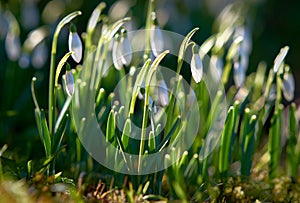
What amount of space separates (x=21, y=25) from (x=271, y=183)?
1045mm

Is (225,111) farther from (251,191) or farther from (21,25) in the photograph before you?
(21,25)

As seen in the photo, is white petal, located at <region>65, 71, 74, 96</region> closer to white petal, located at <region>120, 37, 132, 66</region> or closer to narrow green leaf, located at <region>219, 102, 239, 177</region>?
white petal, located at <region>120, 37, 132, 66</region>

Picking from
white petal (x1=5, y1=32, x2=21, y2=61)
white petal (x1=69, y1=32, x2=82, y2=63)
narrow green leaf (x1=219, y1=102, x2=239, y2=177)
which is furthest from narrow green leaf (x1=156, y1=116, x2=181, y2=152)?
white petal (x1=5, y1=32, x2=21, y2=61)

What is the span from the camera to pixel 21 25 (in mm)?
1816

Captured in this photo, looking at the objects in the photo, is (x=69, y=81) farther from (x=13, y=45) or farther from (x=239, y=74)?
(x=13, y=45)

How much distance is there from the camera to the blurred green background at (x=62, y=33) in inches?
56.8

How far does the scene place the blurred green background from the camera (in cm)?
144

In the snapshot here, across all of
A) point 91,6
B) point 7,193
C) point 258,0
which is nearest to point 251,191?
point 7,193

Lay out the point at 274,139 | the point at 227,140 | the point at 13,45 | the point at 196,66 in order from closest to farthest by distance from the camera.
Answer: the point at 196,66
the point at 227,140
the point at 274,139
the point at 13,45

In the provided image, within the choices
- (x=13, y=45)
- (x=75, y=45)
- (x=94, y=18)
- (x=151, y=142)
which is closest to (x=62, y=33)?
(x=13, y=45)

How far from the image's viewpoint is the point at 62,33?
2.00 meters

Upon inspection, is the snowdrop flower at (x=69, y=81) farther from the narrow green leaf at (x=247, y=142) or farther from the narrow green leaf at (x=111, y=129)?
the narrow green leaf at (x=247, y=142)

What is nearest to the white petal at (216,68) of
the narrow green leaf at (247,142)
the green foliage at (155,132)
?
the green foliage at (155,132)

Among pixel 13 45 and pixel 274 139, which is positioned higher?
pixel 13 45
